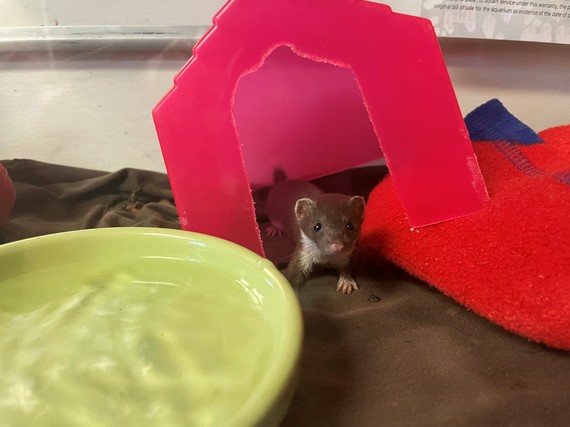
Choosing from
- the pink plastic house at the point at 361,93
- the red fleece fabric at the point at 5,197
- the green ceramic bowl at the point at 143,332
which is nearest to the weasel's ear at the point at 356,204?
the pink plastic house at the point at 361,93

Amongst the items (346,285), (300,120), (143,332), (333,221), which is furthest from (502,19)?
(143,332)

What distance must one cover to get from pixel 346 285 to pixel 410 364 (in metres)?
0.31

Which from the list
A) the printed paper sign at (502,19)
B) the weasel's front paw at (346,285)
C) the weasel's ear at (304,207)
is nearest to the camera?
the weasel's front paw at (346,285)

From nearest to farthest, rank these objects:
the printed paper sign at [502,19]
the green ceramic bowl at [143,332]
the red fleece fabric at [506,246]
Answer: the green ceramic bowl at [143,332] < the red fleece fabric at [506,246] < the printed paper sign at [502,19]

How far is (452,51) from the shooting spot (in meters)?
1.58

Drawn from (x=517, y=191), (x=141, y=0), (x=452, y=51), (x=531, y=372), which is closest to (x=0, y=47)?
(x=141, y=0)

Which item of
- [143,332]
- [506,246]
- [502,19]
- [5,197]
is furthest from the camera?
[502,19]

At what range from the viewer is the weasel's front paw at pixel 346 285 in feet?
3.88

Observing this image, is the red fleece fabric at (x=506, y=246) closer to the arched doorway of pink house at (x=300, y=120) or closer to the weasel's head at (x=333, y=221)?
the weasel's head at (x=333, y=221)

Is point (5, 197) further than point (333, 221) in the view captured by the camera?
Yes

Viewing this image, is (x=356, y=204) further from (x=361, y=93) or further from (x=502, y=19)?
(x=502, y=19)

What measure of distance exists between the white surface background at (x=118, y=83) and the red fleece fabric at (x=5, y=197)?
1.14 feet

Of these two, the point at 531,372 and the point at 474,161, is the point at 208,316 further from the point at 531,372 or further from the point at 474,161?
the point at 474,161

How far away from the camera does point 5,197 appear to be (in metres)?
1.37
